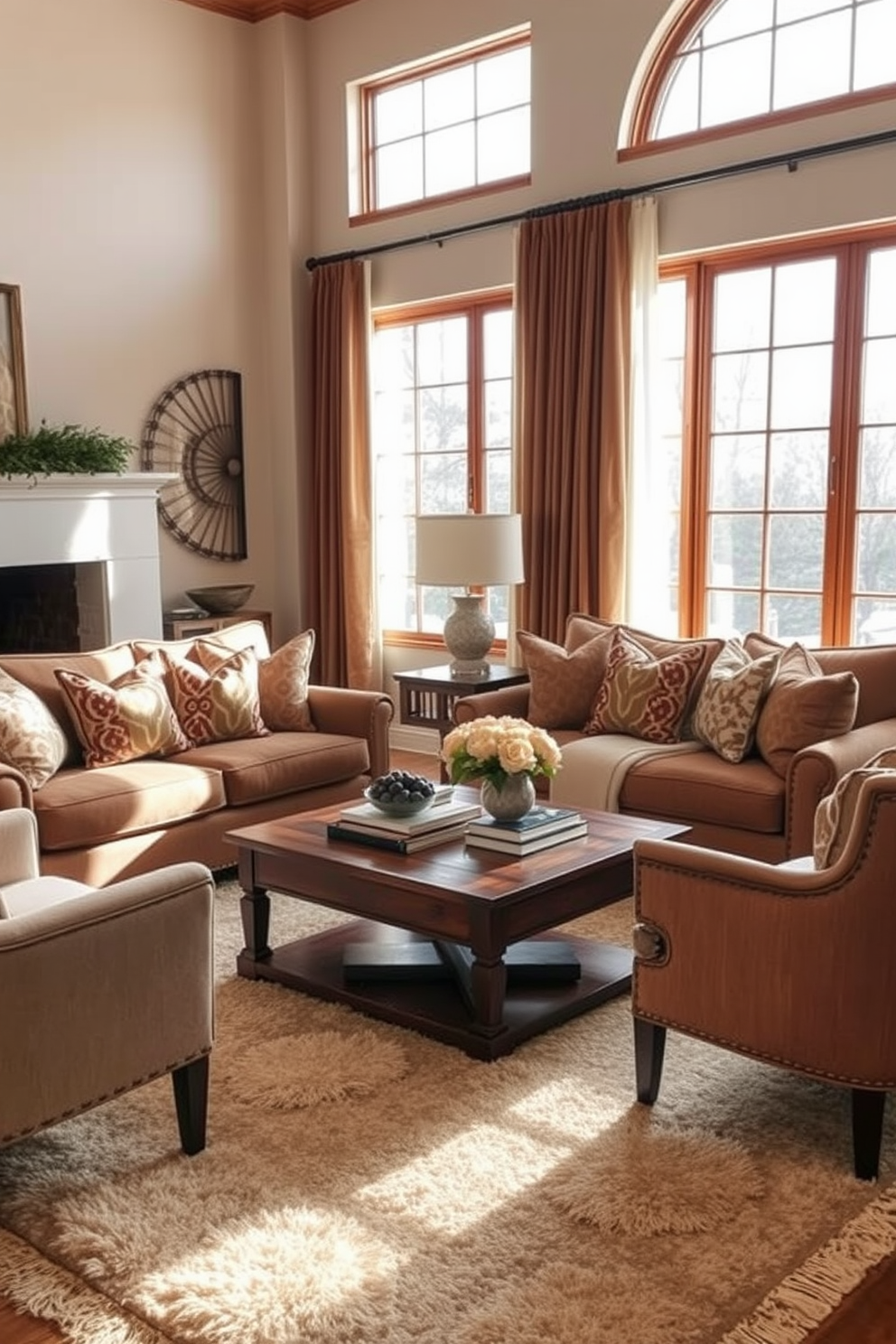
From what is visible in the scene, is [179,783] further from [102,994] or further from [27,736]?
[102,994]

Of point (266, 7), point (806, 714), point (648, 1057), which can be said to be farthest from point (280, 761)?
point (266, 7)

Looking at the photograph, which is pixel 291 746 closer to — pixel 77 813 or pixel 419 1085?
pixel 77 813

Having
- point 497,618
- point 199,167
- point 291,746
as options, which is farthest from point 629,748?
point 199,167

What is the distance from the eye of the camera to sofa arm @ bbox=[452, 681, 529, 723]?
15.8ft

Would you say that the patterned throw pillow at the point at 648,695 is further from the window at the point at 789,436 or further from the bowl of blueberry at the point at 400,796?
the bowl of blueberry at the point at 400,796

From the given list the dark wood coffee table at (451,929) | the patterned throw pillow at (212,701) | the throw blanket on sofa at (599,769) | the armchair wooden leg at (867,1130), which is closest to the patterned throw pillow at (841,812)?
the armchair wooden leg at (867,1130)

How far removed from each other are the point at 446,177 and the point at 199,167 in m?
1.40

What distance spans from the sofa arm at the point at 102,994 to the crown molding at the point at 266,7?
19.0ft

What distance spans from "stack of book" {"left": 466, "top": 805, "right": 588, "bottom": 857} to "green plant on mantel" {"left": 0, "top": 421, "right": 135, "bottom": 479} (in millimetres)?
3378

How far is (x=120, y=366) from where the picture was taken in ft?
21.5

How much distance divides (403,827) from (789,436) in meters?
2.89

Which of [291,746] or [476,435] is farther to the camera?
[476,435]

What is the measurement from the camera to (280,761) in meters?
4.51

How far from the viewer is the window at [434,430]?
6461 mm
